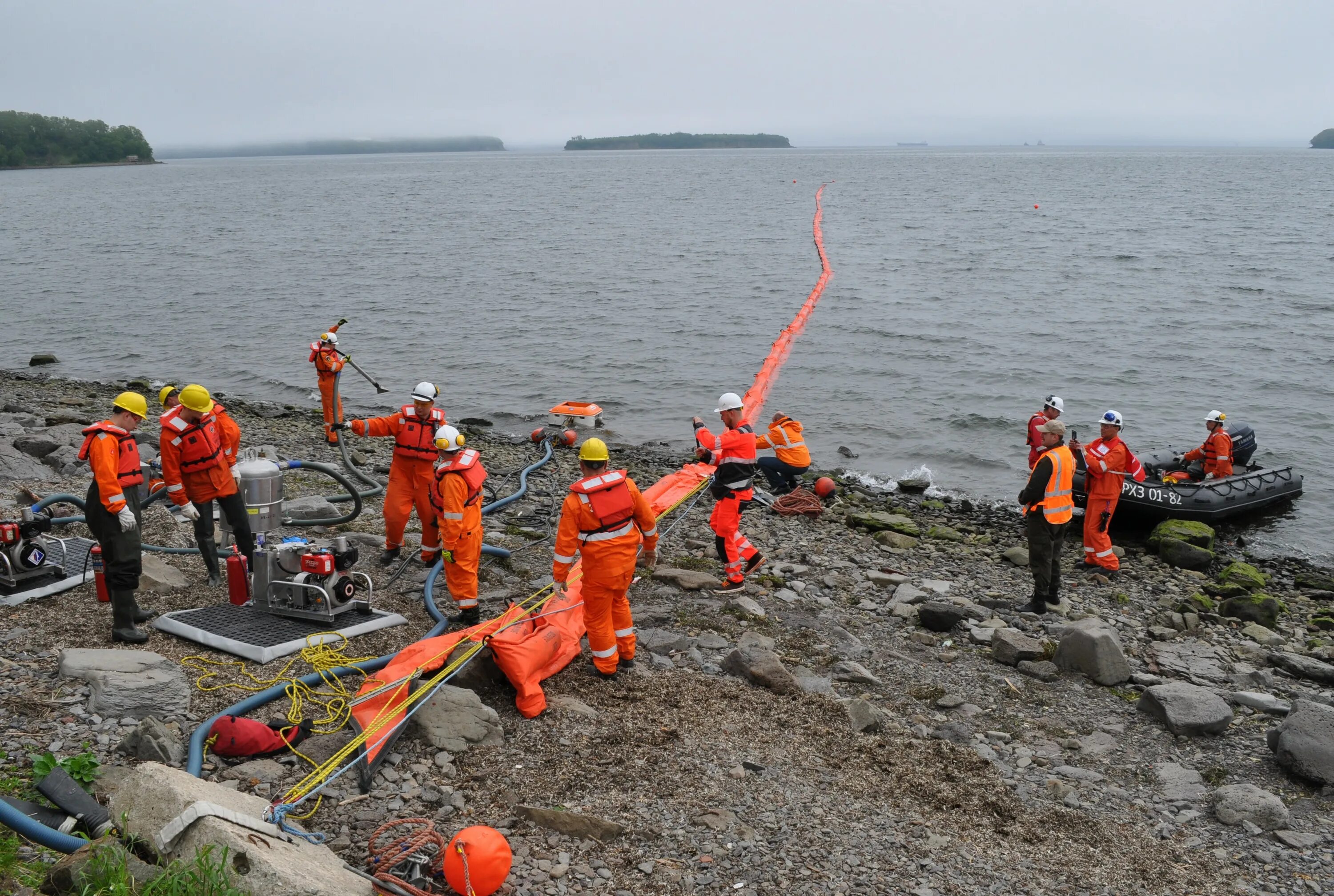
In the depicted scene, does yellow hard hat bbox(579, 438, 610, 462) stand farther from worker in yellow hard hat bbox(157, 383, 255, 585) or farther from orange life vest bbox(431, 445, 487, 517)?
worker in yellow hard hat bbox(157, 383, 255, 585)

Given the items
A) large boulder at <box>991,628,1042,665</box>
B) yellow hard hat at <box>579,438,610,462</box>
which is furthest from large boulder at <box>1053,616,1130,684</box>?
yellow hard hat at <box>579,438,610,462</box>

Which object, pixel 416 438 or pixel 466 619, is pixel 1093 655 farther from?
pixel 416 438

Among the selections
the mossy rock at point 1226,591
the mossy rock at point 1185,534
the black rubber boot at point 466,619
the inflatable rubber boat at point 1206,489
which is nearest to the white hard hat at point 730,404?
the black rubber boot at point 466,619

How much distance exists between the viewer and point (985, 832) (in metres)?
5.96

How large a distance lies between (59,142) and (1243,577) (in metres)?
179

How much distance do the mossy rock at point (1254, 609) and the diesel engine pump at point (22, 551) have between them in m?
11.4

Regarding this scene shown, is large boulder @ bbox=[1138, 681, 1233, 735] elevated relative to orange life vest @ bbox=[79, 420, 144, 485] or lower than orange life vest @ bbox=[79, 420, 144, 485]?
lower

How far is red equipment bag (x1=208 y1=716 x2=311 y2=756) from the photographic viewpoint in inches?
235

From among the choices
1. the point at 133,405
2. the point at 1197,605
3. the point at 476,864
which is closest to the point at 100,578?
the point at 133,405

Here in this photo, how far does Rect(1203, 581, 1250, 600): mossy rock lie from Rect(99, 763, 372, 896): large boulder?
1039cm

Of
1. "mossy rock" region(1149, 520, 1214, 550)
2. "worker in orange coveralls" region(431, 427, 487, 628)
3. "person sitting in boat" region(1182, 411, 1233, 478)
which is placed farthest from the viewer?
"person sitting in boat" region(1182, 411, 1233, 478)

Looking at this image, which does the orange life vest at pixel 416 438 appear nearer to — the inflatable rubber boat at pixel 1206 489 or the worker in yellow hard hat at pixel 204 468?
the worker in yellow hard hat at pixel 204 468

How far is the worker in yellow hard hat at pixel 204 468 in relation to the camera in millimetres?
8266

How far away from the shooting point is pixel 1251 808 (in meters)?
6.35
